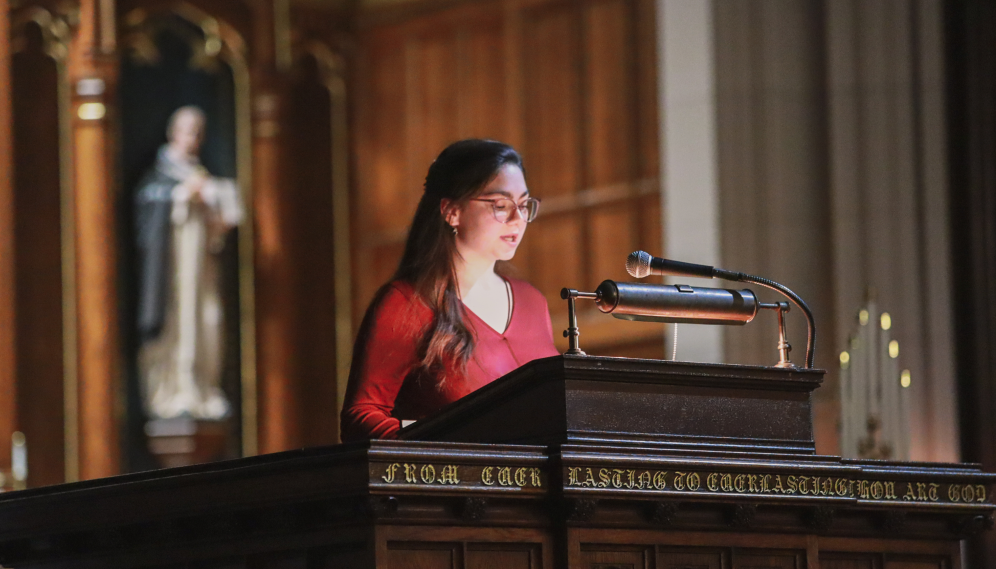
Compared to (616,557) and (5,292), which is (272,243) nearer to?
(5,292)

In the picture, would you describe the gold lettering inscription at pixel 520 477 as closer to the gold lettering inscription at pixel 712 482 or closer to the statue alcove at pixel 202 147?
the gold lettering inscription at pixel 712 482

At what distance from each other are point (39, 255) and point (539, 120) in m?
3.01

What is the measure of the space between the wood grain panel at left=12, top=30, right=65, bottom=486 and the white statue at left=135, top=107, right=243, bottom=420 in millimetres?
539

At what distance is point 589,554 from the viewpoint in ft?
8.76

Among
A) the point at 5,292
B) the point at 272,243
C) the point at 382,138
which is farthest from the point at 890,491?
the point at 382,138

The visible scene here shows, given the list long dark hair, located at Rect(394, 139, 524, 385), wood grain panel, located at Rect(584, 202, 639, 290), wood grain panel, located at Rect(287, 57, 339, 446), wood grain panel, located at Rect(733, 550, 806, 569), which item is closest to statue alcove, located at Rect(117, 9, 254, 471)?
wood grain panel, located at Rect(287, 57, 339, 446)

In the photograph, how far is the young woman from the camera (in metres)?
3.26

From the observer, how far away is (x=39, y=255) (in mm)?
8984

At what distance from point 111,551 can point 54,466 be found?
614 cm

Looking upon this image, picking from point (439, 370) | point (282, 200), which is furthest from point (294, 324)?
point (439, 370)

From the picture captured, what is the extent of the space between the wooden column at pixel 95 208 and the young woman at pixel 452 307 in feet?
19.3

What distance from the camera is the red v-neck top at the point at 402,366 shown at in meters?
3.23

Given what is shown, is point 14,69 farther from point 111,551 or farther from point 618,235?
point 111,551

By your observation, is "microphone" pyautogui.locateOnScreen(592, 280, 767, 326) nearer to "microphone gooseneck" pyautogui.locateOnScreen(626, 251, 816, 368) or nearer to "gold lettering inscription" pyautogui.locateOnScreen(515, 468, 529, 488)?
"microphone gooseneck" pyautogui.locateOnScreen(626, 251, 816, 368)
